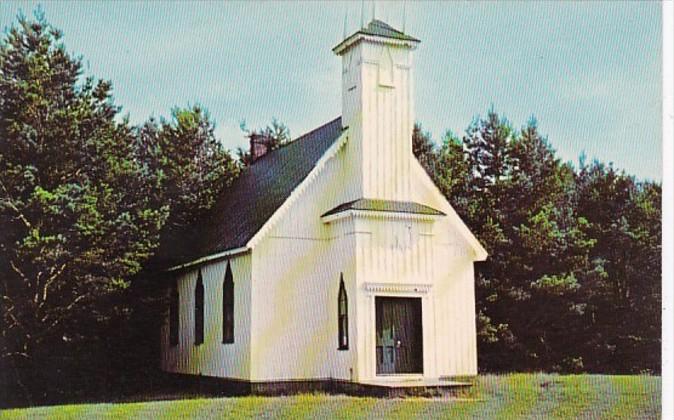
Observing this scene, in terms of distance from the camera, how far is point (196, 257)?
40.1ft

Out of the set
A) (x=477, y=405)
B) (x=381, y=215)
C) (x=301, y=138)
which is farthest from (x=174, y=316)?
(x=477, y=405)

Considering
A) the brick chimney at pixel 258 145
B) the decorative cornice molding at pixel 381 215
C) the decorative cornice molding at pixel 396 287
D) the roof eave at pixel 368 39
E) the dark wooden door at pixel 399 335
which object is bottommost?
the dark wooden door at pixel 399 335

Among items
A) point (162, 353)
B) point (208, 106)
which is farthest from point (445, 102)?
point (162, 353)

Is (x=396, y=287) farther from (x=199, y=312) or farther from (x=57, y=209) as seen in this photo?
(x=57, y=209)

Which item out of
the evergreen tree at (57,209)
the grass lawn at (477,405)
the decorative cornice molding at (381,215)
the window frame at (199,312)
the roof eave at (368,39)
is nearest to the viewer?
the grass lawn at (477,405)

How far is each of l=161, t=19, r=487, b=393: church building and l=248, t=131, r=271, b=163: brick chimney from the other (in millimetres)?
706

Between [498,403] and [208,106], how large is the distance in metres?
3.83

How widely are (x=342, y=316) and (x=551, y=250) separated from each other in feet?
8.20

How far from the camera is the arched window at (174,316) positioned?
1241cm

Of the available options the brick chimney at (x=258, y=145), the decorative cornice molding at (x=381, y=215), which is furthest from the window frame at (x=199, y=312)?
the decorative cornice molding at (x=381, y=215)

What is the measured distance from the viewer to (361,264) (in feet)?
35.7

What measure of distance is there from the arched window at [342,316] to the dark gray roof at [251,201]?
1189 millimetres

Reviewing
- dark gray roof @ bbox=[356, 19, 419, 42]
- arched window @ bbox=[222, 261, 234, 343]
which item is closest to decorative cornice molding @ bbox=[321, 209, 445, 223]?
arched window @ bbox=[222, 261, 234, 343]

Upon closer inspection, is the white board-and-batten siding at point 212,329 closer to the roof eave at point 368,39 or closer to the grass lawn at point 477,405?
the grass lawn at point 477,405
